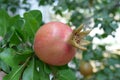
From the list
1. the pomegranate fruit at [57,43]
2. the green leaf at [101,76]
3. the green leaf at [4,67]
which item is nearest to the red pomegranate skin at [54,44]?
the pomegranate fruit at [57,43]

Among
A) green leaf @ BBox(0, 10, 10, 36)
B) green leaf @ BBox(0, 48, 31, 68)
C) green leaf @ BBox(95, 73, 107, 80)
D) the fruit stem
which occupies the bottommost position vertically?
green leaf @ BBox(95, 73, 107, 80)

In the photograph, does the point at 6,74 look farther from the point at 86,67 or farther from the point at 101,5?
the point at 101,5

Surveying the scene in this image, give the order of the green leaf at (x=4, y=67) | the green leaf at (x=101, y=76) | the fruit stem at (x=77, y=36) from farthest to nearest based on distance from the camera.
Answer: the green leaf at (x=101, y=76)
the green leaf at (x=4, y=67)
the fruit stem at (x=77, y=36)

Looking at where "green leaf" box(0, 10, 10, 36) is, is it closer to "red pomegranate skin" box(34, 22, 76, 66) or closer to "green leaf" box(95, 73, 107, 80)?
"red pomegranate skin" box(34, 22, 76, 66)

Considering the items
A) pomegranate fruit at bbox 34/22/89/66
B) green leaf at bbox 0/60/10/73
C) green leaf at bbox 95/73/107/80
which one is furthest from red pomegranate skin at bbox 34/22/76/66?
green leaf at bbox 95/73/107/80

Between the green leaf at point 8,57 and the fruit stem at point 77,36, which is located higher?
the fruit stem at point 77,36

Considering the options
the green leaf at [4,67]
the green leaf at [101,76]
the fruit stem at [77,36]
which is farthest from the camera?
the green leaf at [101,76]

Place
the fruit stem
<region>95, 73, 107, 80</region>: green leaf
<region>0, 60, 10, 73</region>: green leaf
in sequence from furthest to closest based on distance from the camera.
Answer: <region>95, 73, 107, 80</region>: green leaf < <region>0, 60, 10, 73</region>: green leaf < the fruit stem

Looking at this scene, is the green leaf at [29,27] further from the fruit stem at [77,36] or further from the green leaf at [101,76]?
the green leaf at [101,76]
